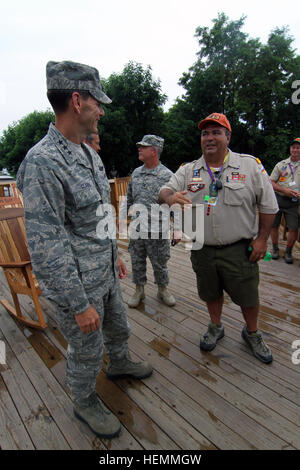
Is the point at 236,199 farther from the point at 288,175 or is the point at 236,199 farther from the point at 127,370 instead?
the point at 288,175

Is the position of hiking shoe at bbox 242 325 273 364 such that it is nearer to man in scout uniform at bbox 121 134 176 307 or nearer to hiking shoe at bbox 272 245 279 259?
man in scout uniform at bbox 121 134 176 307

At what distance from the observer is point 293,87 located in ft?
45.7

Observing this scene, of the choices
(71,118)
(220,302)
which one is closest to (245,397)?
(220,302)

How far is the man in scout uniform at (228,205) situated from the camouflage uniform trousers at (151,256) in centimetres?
68

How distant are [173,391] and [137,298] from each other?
3.56 ft

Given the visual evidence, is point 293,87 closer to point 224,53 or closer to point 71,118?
point 224,53

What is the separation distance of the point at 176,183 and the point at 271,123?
16042 millimetres

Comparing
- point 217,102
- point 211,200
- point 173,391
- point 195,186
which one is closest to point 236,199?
point 211,200

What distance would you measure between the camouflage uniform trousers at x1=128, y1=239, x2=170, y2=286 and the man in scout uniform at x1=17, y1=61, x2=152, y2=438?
109cm

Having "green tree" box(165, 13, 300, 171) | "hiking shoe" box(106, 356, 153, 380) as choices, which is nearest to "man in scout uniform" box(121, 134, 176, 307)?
"hiking shoe" box(106, 356, 153, 380)

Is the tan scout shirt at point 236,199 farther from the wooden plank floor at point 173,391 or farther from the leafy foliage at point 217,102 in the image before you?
the leafy foliage at point 217,102

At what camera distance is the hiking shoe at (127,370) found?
1672 millimetres

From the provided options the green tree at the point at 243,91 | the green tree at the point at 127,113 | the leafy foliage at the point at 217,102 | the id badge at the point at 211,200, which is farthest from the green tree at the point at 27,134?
the id badge at the point at 211,200

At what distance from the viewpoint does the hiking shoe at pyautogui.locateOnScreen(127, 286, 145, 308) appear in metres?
2.55
